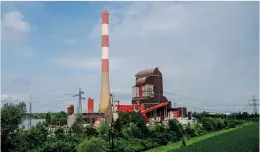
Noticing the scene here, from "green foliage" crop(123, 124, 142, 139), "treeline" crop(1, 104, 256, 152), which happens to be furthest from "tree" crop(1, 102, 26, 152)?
"green foliage" crop(123, 124, 142, 139)

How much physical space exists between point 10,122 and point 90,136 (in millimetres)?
7304

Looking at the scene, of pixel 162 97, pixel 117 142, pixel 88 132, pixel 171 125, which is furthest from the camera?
pixel 162 97

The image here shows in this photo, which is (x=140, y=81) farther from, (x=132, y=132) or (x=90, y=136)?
(x=90, y=136)

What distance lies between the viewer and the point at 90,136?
19703mm

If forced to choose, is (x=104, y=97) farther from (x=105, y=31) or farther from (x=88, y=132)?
(x=88, y=132)

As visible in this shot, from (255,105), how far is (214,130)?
15.1 m

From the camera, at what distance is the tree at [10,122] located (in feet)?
42.7

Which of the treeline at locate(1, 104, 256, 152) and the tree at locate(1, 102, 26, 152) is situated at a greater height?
the tree at locate(1, 102, 26, 152)

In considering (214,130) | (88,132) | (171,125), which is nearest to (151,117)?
(214,130)

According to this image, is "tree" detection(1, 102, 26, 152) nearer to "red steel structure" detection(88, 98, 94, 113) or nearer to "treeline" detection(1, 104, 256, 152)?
"treeline" detection(1, 104, 256, 152)

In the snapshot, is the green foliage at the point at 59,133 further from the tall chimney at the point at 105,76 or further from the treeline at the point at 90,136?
the tall chimney at the point at 105,76

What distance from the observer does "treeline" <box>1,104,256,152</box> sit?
13.4 metres

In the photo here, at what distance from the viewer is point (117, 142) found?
58.9 ft

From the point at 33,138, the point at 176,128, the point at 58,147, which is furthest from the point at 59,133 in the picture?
the point at 176,128
